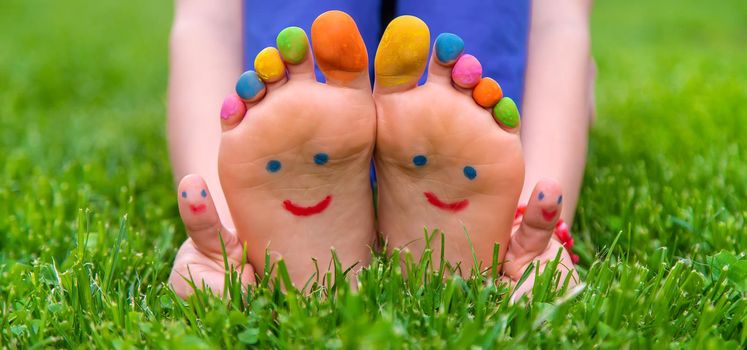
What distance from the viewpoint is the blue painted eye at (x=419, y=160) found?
1.13m

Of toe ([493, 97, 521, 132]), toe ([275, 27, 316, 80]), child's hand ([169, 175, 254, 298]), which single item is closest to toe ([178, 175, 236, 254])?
child's hand ([169, 175, 254, 298])

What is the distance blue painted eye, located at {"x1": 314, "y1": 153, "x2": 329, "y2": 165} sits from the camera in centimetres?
111

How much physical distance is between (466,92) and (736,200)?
0.79 m

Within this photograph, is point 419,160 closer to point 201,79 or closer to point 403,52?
point 403,52

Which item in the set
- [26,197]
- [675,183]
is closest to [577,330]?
[675,183]

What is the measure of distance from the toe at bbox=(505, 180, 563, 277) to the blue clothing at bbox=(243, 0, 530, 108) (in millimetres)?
379

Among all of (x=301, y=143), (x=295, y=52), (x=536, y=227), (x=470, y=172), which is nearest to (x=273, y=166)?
(x=301, y=143)

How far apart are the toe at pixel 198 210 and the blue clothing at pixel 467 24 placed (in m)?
0.43

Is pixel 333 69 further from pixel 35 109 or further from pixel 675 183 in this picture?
pixel 35 109

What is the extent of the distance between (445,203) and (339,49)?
28 centimetres

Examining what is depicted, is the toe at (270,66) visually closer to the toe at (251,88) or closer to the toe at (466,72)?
the toe at (251,88)

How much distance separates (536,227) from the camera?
1.17 meters

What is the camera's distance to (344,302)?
1.06 m

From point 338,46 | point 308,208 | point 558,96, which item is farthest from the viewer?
point 558,96
